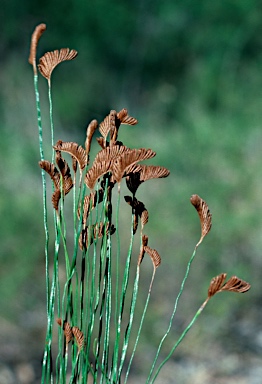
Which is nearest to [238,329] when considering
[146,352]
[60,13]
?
[146,352]

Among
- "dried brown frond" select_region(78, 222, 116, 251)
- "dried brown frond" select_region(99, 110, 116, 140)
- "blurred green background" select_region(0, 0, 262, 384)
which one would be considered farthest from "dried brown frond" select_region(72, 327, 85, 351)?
"blurred green background" select_region(0, 0, 262, 384)

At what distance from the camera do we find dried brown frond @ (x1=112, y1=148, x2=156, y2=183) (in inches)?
27.5

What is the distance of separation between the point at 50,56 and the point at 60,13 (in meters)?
4.88

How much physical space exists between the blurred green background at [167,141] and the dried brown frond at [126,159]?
148cm

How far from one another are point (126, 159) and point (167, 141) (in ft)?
11.3

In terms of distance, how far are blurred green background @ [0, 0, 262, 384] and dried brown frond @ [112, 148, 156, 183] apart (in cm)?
148

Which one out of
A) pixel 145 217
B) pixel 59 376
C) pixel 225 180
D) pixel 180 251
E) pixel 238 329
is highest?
pixel 225 180

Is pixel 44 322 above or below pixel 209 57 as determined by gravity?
below

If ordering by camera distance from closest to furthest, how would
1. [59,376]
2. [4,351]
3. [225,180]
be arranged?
[59,376]
[4,351]
[225,180]

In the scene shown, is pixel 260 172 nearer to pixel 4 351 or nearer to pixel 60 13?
pixel 4 351

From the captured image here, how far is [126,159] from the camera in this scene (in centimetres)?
70

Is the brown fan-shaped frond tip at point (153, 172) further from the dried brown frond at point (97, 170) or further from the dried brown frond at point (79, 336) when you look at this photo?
the dried brown frond at point (79, 336)

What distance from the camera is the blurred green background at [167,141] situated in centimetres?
242

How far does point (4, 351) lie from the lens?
2244 millimetres
